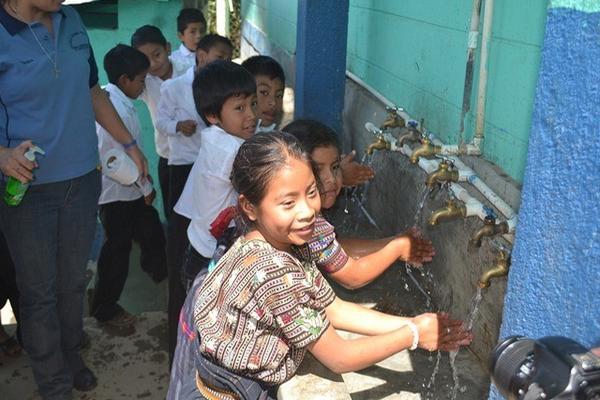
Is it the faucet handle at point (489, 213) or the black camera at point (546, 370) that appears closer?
the black camera at point (546, 370)

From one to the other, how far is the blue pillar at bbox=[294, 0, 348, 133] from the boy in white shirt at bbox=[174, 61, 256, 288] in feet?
2.20

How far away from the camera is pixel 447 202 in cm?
217

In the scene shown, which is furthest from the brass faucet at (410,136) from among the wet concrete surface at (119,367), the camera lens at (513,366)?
the wet concrete surface at (119,367)

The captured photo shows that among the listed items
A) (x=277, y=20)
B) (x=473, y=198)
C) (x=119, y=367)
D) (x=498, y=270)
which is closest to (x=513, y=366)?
(x=498, y=270)

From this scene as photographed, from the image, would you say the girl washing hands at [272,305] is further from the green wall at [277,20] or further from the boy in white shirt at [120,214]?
the green wall at [277,20]

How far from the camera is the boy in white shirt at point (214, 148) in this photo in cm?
268

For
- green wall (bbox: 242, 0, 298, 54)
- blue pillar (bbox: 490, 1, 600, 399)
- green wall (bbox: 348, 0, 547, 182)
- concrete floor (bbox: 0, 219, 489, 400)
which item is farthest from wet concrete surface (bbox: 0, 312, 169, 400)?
green wall (bbox: 242, 0, 298, 54)

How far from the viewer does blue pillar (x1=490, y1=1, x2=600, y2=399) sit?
1232 mm

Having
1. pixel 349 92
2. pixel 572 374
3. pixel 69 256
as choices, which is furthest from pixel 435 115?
pixel 572 374

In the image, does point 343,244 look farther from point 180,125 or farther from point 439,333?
point 180,125

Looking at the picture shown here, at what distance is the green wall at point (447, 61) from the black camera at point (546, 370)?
1.10 m

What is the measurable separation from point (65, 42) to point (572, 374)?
2.42m

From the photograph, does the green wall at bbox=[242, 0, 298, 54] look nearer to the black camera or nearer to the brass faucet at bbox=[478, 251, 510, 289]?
the brass faucet at bbox=[478, 251, 510, 289]

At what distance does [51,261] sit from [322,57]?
1.75 meters
